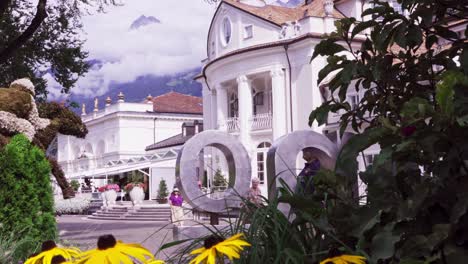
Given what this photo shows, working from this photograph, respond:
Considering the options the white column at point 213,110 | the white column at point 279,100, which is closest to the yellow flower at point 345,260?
the white column at point 279,100

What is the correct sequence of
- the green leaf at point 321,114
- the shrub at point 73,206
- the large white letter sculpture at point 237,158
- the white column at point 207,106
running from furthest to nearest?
the white column at point 207,106, the shrub at point 73,206, the large white letter sculpture at point 237,158, the green leaf at point 321,114

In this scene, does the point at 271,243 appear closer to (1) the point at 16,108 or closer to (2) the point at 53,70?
(1) the point at 16,108

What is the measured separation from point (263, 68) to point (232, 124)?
4696 millimetres

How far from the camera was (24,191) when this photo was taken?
332 inches

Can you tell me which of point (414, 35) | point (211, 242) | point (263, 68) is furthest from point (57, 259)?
point (263, 68)

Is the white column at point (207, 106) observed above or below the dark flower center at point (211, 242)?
above

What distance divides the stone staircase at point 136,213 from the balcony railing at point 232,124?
715 cm

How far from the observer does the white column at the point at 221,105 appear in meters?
36.3

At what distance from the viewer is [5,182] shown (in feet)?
27.1

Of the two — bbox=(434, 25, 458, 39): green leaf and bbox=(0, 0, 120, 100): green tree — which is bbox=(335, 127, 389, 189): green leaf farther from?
bbox=(0, 0, 120, 100): green tree

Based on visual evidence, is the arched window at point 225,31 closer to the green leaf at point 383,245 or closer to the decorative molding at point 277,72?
the decorative molding at point 277,72

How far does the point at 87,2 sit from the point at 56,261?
13904 millimetres

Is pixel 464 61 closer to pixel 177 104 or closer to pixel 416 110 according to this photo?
pixel 416 110

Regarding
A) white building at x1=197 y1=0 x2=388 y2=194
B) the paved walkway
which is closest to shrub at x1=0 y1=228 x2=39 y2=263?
the paved walkway
